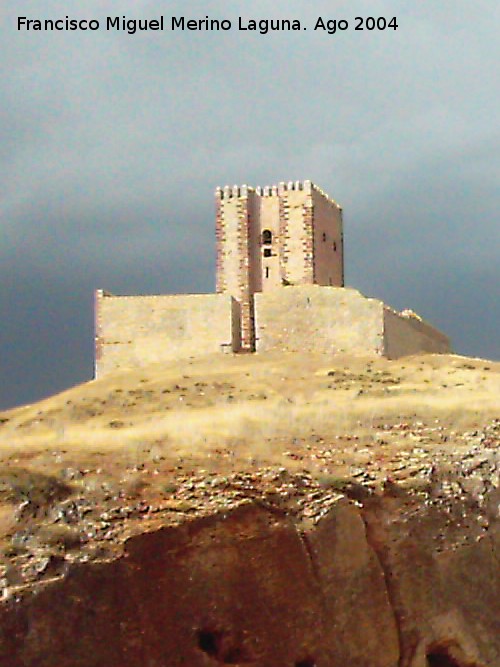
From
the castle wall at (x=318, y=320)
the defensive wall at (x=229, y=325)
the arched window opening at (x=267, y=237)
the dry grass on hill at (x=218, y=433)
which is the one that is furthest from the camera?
the arched window opening at (x=267, y=237)

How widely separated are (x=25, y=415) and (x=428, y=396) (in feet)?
36.5

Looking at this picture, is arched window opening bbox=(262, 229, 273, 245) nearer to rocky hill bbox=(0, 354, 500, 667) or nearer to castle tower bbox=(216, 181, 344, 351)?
castle tower bbox=(216, 181, 344, 351)

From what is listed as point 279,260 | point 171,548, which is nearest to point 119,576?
point 171,548

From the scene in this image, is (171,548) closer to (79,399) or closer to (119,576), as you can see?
(119,576)

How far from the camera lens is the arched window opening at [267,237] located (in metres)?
35.1

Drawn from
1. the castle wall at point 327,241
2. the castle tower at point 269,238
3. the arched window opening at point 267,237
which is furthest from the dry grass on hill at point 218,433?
the arched window opening at point 267,237

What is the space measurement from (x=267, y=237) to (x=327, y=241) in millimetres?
2464

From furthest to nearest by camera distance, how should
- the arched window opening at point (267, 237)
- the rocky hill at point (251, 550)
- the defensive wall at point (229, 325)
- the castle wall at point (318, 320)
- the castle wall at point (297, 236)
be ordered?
the arched window opening at point (267, 237)
the castle wall at point (297, 236)
the defensive wall at point (229, 325)
the castle wall at point (318, 320)
the rocky hill at point (251, 550)

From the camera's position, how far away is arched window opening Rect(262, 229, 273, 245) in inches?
1383

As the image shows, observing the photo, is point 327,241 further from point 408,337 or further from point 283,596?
point 283,596

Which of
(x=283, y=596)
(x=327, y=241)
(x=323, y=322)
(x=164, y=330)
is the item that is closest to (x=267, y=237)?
(x=327, y=241)

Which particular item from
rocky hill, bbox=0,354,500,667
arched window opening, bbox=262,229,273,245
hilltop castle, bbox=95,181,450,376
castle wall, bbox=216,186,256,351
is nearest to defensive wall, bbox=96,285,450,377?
hilltop castle, bbox=95,181,450,376

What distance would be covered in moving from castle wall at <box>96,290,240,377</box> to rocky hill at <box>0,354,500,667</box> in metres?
12.8

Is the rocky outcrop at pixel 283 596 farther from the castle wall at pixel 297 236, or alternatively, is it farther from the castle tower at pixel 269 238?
the castle tower at pixel 269 238
